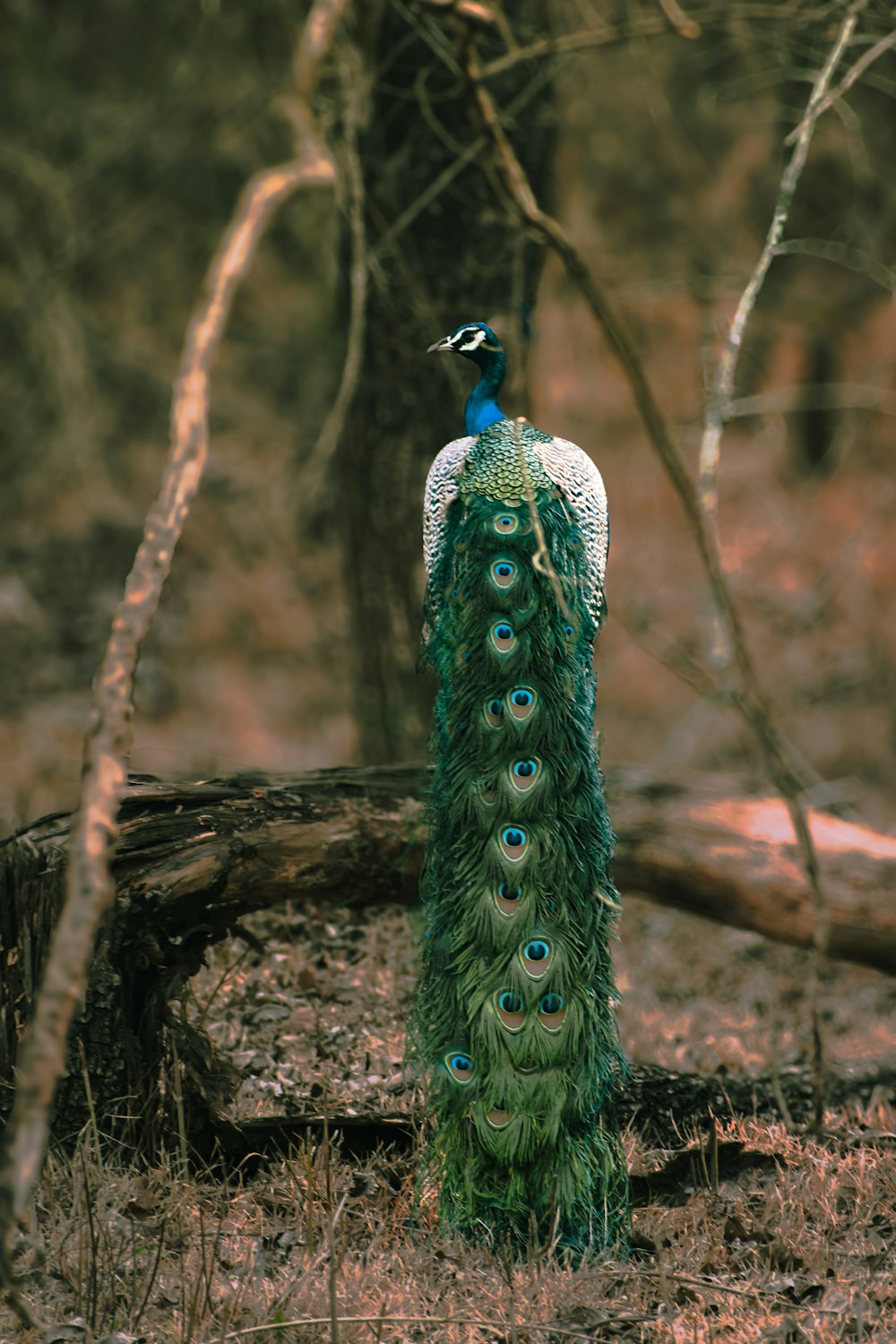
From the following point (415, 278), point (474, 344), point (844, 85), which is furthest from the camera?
point (415, 278)

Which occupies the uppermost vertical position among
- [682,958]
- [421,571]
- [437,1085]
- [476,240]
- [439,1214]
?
[476,240]

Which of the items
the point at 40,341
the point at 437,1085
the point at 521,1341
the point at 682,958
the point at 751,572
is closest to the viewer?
the point at 521,1341

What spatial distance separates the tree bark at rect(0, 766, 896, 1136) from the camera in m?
3.27

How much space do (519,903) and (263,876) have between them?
96cm

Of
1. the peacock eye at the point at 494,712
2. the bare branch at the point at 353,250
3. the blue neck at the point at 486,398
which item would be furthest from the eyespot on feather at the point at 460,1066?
the bare branch at the point at 353,250

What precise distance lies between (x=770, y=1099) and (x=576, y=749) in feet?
5.15

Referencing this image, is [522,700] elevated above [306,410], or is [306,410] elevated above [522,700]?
[306,410]

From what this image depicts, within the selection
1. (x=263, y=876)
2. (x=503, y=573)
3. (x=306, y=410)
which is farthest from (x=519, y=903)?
(x=306, y=410)

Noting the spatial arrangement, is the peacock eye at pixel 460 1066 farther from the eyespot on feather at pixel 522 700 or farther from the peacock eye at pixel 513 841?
the eyespot on feather at pixel 522 700

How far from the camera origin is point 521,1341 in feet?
8.80

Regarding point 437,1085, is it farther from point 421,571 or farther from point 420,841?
point 421,571

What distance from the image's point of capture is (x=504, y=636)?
3051 millimetres

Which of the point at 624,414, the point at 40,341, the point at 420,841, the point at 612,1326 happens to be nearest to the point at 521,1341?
the point at 612,1326

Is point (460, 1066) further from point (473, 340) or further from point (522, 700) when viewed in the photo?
point (473, 340)
